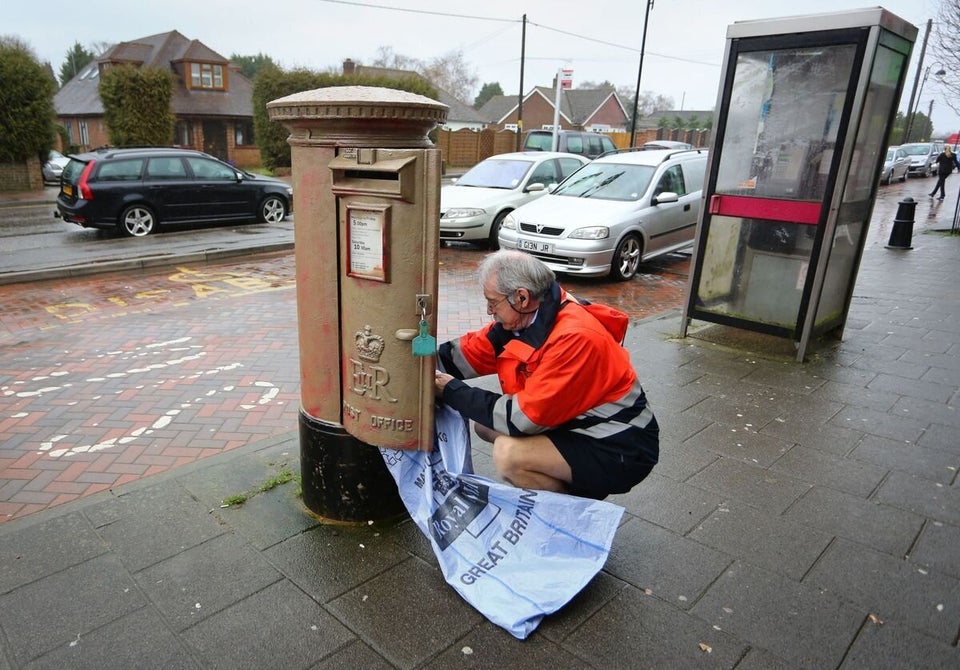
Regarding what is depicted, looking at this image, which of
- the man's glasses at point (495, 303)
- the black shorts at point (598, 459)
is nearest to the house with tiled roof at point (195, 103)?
the man's glasses at point (495, 303)

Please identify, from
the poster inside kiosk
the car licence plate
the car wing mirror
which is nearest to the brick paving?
the car licence plate

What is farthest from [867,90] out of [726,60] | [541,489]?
[541,489]

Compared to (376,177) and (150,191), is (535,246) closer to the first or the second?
(376,177)

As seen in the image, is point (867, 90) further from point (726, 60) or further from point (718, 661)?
point (718, 661)

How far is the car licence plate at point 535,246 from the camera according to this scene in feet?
30.2

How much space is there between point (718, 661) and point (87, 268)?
940 centimetres

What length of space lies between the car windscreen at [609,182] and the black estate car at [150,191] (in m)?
6.88

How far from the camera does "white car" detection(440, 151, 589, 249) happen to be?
1129 centimetres

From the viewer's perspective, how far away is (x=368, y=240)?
8.66 ft

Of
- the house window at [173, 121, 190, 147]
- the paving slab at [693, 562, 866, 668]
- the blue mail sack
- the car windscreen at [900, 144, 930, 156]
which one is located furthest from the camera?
the house window at [173, 121, 190, 147]

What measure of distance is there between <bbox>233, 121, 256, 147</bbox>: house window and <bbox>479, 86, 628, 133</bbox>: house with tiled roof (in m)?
31.3

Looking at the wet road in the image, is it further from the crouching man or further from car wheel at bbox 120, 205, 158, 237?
car wheel at bbox 120, 205, 158, 237

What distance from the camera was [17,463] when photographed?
12.3 ft

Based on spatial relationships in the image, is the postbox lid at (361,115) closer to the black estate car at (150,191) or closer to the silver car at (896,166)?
the black estate car at (150,191)
